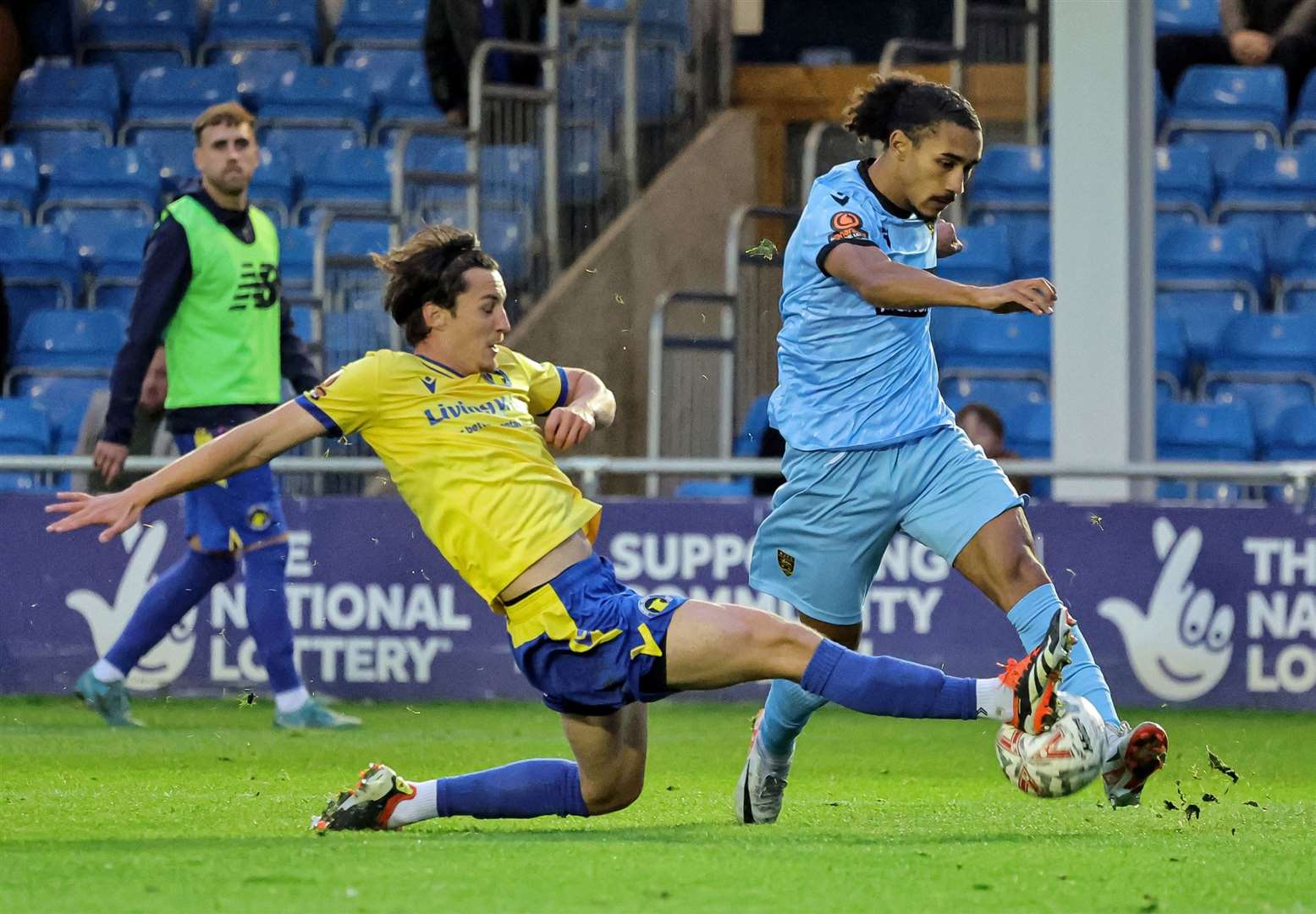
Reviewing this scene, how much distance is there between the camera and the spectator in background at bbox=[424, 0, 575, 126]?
14.6 metres

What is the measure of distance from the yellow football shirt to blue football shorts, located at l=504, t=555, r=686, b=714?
0.12 m

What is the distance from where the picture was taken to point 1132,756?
5574mm

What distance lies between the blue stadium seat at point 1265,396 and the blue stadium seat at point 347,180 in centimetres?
532

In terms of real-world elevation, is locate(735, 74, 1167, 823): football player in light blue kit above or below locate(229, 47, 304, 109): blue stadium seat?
below

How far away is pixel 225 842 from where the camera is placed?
5.59m

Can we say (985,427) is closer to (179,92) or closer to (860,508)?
(860,508)

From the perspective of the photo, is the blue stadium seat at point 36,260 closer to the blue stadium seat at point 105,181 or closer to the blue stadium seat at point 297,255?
the blue stadium seat at point 105,181

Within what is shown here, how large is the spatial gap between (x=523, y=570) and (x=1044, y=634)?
4.46ft

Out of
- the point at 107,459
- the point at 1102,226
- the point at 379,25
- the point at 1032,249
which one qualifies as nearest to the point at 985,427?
the point at 1102,226

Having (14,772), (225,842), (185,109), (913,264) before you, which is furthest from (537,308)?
(225,842)

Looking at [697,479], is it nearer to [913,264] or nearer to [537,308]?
[537,308]

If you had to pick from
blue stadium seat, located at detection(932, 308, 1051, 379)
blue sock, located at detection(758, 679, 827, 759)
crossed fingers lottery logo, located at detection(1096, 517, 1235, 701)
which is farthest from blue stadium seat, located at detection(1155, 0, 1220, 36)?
blue sock, located at detection(758, 679, 827, 759)

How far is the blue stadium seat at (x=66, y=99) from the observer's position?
53.1 ft

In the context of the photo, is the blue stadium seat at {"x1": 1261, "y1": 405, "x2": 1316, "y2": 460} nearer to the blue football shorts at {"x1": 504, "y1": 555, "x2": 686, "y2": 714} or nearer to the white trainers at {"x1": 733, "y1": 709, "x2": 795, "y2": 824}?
the white trainers at {"x1": 733, "y1": 709, "x2": 795, "y2": 824}
